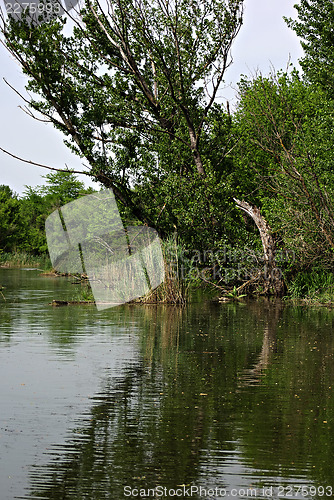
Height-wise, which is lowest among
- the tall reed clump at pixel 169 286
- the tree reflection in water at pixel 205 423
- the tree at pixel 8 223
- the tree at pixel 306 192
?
the tree reflection in water at pixel 205 423

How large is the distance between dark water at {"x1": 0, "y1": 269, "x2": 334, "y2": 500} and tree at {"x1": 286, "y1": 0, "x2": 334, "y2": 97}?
14.6 m

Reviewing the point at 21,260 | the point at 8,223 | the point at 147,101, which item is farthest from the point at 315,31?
the point at 8,223

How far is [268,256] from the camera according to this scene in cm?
2092

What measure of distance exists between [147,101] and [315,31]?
784cm

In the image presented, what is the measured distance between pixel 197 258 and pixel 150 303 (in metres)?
3.47

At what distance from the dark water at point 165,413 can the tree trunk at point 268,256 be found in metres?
7.68

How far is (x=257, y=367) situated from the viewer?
30.6 feet

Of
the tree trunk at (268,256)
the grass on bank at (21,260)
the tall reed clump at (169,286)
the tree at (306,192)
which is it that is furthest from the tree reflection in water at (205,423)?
the grass on bank at (21,260)

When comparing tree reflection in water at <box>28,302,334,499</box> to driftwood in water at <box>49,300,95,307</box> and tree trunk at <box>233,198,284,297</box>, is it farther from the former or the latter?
tree trunk at <box>233,198,284,297</box>

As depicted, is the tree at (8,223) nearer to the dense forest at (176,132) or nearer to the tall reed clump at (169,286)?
the dense forest at (176,132)

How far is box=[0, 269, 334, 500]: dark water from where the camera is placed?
4.75 meters

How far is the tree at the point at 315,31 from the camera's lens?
2442cm

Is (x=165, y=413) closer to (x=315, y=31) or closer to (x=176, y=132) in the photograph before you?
(x=176, y=132)

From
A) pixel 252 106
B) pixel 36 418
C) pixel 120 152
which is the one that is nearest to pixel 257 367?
pixel 36 418
